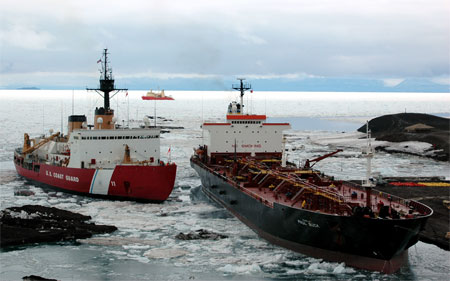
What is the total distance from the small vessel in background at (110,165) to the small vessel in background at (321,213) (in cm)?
349

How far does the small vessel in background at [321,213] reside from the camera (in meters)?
17.1

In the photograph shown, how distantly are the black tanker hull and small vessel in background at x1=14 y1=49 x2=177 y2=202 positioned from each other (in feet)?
29.8

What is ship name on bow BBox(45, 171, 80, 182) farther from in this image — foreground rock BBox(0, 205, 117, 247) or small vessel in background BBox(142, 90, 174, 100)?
small vessel in background BBox(142, 90, 174, 100)

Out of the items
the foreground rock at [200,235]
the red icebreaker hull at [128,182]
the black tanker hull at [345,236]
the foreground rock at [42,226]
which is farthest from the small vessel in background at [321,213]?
the foreground rock at [42,226]

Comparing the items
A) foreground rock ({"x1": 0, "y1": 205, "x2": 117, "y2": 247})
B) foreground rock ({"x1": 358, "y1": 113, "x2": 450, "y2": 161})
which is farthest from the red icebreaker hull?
foreground rock ({"x1": 358, "y1": 113, "x2": 450, "y2": 161})

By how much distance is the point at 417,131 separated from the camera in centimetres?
6438

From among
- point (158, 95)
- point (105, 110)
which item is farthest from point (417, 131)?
point (158, 95)

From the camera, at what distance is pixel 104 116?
33.9 meters

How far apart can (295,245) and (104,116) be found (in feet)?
60.9

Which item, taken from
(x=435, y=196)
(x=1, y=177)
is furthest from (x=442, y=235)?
(x=1, y=177)

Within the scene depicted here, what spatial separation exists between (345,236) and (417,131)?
51.0m

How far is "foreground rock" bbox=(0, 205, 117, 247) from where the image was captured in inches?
818

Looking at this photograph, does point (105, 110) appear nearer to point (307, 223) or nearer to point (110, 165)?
point (110, 165)

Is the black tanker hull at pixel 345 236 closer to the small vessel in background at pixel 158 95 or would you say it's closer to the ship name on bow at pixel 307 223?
the ship name on bow at pixel 307 223
